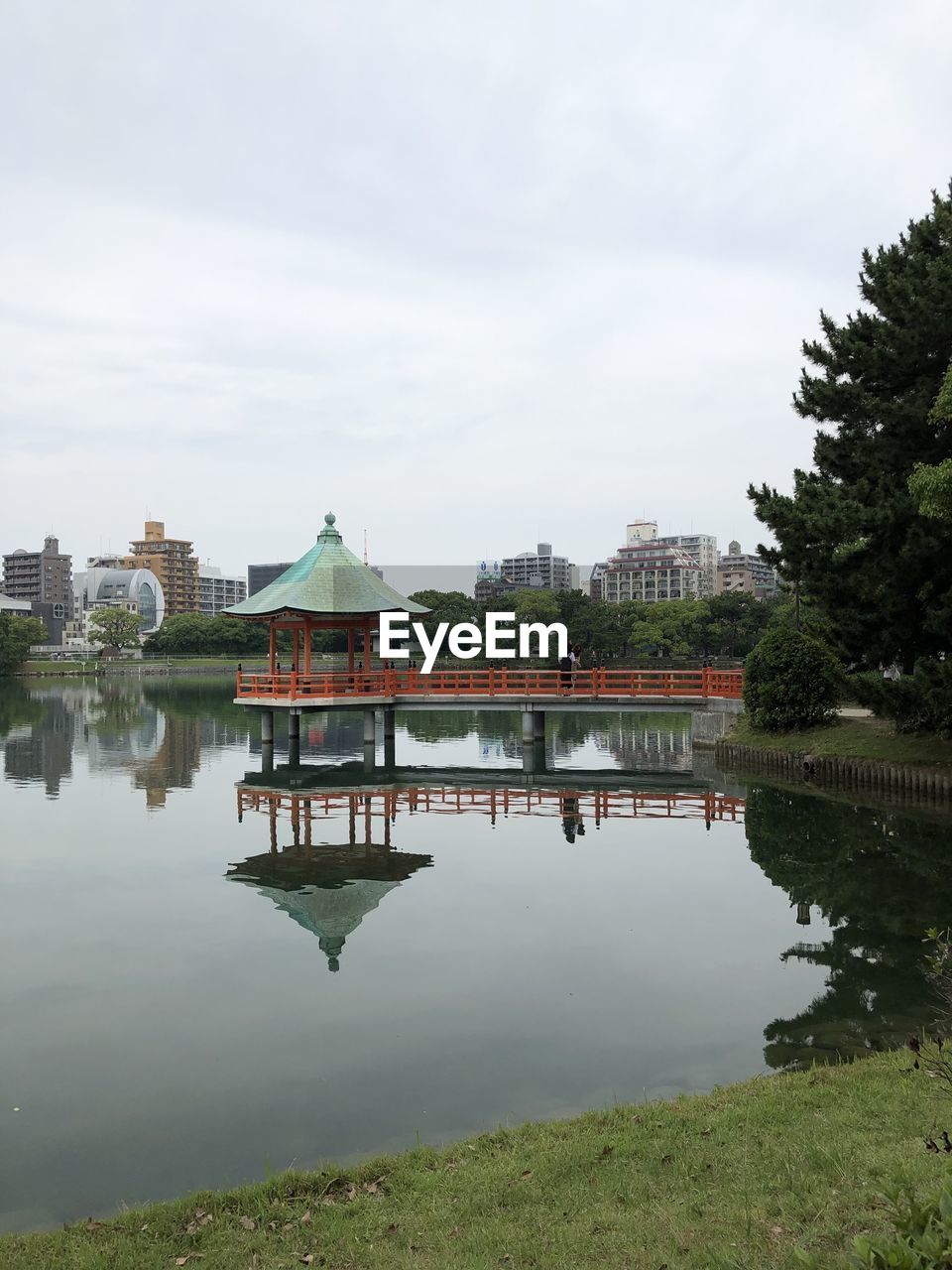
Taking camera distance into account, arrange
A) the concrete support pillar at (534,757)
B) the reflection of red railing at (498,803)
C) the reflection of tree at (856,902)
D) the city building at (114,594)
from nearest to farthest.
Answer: the reflection of tree at (856,902)
the reflection of red railing at (498,803)
the concrete support pillar at (534,757)
the city building at (114,594)

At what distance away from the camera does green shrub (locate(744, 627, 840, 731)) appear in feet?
99.3

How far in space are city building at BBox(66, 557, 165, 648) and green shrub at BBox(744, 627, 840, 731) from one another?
14699cm

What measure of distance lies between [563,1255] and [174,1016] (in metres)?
6.54

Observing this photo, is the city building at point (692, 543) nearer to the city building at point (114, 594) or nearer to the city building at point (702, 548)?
the city building at point (702, 548)

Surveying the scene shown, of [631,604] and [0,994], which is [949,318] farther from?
[631,604]

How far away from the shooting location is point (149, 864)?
1794cm

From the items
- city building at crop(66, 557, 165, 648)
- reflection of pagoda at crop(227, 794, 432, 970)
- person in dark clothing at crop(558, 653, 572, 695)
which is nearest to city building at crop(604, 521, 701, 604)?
city building at crop(66, 557, 165, 648)

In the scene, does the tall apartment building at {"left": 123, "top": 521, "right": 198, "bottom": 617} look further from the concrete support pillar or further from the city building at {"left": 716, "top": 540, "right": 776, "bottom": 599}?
the concrete support pillar

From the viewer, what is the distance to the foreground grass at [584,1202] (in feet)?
17.3

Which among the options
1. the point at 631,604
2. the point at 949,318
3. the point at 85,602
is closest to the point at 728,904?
the point at 949,318

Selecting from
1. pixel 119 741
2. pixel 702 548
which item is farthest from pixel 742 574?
pixel 119 741

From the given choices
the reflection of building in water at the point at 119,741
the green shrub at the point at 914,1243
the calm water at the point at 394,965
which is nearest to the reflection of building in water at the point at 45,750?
the reflection of building in water at the point at 119,741

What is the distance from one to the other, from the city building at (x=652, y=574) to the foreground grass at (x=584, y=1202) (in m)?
149

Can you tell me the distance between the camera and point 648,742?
42062 millimetres
